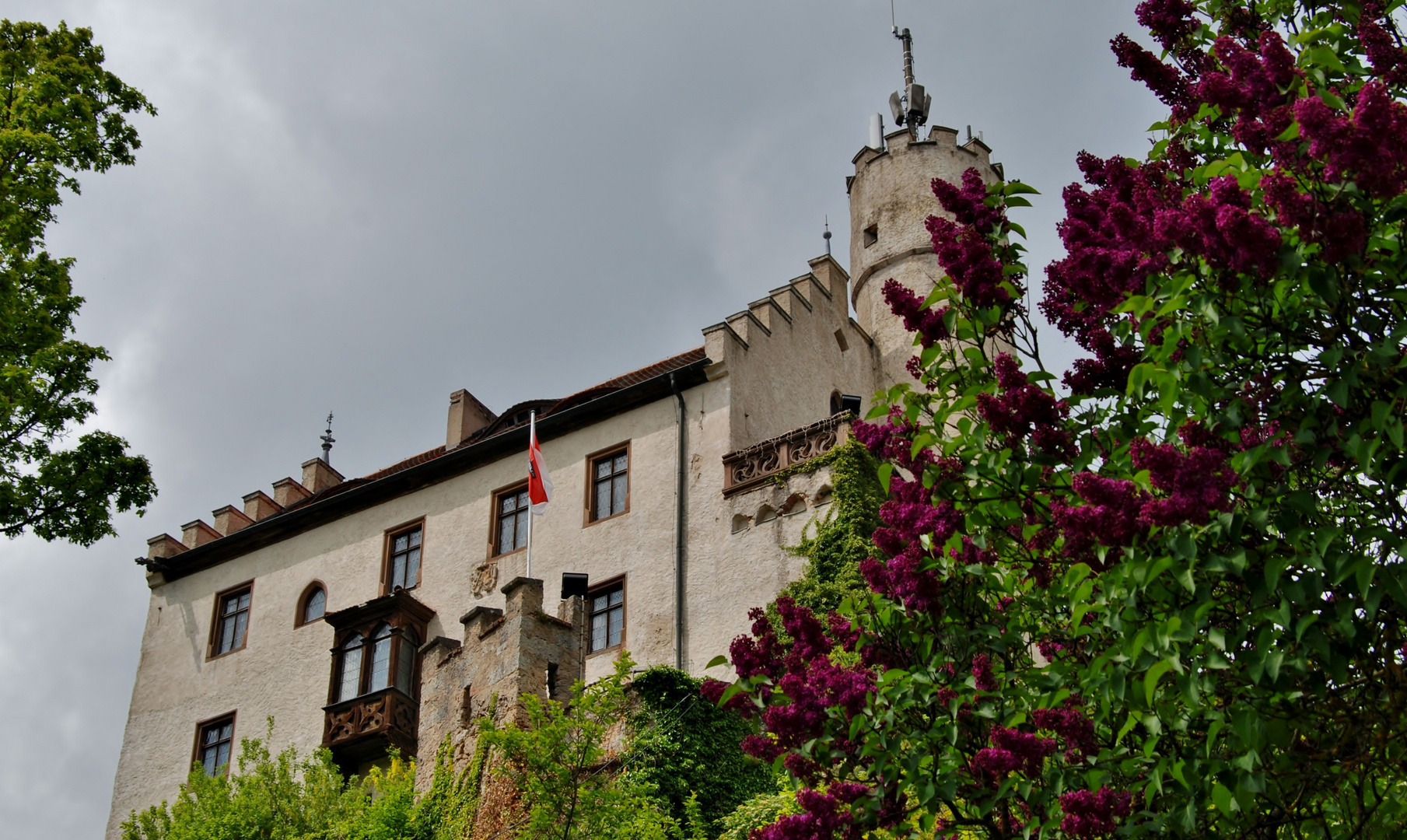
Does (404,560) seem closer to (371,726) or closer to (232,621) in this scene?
(371,726)

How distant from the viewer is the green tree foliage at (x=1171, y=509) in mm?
6957

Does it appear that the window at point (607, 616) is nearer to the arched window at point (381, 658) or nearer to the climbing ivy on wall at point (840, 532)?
the climbing ivy on wall at point (840, 532)

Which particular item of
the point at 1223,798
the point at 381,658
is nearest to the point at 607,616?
the point at 381,658

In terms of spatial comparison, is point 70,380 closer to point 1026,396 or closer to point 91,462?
point 91,462

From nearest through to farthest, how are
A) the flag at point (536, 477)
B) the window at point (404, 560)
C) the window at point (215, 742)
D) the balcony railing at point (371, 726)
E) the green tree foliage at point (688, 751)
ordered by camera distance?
the green tree foliage at point (688, 751) → the balcony railing at point (371, 726) → the flag at point (536, 477) → the window at point (404, 560) → the window at point (215, 742)

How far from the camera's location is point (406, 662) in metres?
27.1

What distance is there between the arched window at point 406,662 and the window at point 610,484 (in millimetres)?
3915

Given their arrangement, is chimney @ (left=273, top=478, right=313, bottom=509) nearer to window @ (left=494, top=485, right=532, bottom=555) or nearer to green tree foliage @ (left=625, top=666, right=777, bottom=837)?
window @ (left=494, top=485, right=532, bottom=555)

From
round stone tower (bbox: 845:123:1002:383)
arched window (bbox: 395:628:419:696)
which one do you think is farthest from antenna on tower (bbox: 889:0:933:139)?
arched window (bbox: 395:628:419:696)

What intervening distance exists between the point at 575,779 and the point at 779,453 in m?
9.96

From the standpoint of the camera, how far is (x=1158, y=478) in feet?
22.8

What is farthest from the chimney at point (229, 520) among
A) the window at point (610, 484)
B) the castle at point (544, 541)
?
the window at point (610, 484)

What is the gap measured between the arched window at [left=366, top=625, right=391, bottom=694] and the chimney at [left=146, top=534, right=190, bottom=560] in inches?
301

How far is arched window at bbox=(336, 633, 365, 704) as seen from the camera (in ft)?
89.7
